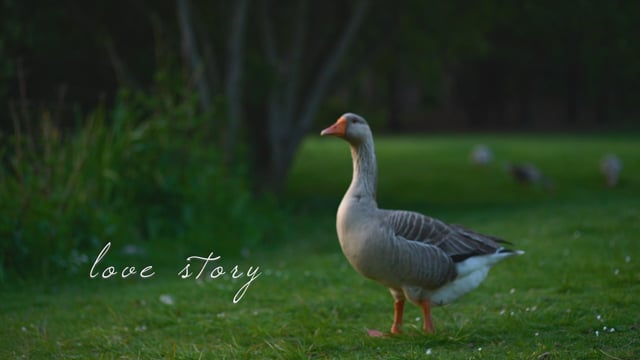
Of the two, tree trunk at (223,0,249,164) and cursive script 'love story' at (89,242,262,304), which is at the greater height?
tree trunk at (223,0,249,164)

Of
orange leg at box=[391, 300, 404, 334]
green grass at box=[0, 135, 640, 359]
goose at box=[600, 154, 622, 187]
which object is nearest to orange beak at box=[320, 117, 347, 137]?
orange leg at box=[391, 300, 404, 334]

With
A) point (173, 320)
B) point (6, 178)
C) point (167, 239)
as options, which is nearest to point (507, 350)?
point (173, 320)

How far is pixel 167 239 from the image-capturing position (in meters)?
11.5

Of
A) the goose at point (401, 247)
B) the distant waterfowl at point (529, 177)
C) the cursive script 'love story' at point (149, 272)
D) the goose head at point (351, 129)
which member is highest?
the goose head at point (351, 129)

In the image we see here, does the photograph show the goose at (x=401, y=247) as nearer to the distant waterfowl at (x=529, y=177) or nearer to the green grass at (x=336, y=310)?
the green grass at (x=336, y=310)

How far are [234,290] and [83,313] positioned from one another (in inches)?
64.7

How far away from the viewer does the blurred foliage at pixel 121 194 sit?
32.0ft

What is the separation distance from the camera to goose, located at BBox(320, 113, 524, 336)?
6367 mm

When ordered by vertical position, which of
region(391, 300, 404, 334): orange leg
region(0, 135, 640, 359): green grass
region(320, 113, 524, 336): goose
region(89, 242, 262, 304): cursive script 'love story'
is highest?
region(320, 113, 524, 336): goose

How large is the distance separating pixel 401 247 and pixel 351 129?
1.05 meters

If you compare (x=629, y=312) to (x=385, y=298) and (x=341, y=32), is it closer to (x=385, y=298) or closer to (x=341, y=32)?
(x=385, y=298)

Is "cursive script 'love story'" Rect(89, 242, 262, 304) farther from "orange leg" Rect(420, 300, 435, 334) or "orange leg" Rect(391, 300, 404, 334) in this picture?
"orange leg" Rect(420, 300, 435, 334)

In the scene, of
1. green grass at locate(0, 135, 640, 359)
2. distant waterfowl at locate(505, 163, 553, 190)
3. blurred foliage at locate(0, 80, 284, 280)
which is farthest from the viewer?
distant waterfowl at locate(505, 163, 553, 190)

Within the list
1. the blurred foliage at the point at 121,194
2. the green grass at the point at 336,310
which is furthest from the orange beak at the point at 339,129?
the blurred foliage at the point at 121,194
